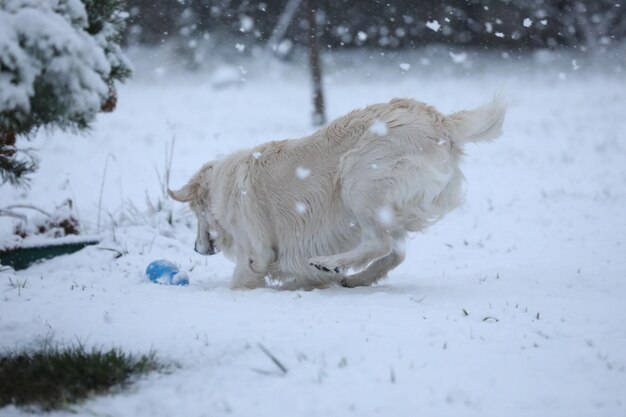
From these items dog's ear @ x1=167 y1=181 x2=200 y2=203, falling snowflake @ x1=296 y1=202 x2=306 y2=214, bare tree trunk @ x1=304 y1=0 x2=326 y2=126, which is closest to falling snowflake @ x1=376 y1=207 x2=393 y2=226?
falling snowflake @ x1=296 y1=202 x2=306 y2=214

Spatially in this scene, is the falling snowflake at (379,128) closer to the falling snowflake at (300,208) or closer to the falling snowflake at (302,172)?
the falling snowflake at (302,172)

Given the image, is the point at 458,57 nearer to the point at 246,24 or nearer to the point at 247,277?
the point at 246,24

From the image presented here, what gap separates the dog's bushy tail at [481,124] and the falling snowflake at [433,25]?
636 inches

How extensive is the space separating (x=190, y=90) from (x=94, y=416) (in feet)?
60.4

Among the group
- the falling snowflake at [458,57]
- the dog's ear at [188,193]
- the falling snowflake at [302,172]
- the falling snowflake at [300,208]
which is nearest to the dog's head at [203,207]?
the dog's ear at [188,193]

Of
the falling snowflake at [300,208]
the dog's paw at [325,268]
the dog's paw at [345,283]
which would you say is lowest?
the dog's paw at [345,283]

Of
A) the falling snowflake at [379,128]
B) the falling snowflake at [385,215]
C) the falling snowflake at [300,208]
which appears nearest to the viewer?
the falling snowflake at [385,215]

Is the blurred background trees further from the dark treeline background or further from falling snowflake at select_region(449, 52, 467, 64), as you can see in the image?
falling snowflake at select_region(449, 52, 467, 64)

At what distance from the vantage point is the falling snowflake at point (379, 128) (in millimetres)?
4473

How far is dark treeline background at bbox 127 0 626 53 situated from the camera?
20328 mm

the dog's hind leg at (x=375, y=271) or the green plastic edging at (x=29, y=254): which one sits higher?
the dog's hind leg at (x=375, y=271)

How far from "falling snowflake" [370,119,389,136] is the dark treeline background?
16403 mm

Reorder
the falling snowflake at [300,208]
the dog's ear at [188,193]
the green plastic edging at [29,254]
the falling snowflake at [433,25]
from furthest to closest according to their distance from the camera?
the falling snowflake at [433,25] < the green plastic edging at [29,254] < the dog's ear at [188,193] < the falling snowflake at [300,208]

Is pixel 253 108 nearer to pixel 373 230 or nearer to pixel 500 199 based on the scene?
pixel 500 199
